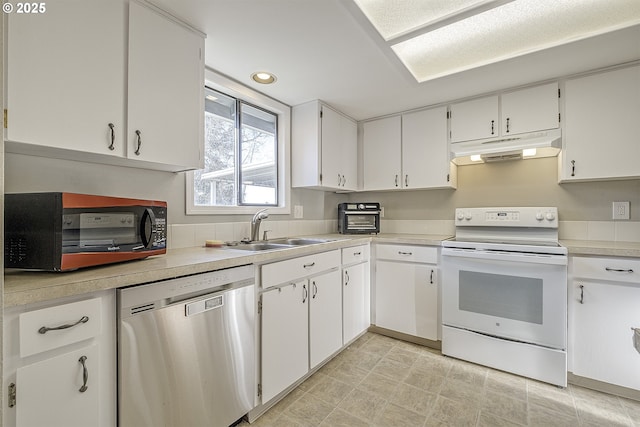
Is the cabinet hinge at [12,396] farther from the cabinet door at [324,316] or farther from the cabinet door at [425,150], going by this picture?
the cabinet door at [425,150]

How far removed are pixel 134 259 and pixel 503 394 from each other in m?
2.28

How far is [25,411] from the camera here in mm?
836

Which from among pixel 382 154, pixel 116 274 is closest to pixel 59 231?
pixel 116 274

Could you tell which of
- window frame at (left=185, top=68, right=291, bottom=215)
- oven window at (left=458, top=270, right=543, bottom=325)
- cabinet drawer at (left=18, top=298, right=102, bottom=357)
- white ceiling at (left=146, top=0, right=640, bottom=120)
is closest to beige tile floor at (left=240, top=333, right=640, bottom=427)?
oven window at (left=458, top=270, right=543, bottom=325)

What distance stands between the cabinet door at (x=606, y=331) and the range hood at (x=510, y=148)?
103 centimetres

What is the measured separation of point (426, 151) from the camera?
278cm

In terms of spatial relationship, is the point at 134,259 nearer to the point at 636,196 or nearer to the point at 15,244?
the point at 15,244

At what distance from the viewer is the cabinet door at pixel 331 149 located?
8.89 ft

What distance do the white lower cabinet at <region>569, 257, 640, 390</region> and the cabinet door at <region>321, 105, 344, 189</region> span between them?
192 centimetres

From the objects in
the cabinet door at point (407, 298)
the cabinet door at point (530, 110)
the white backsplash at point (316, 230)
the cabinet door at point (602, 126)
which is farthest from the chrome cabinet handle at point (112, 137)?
the cabinet door at point (602, 126)

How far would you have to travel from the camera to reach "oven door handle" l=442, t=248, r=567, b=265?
191 centimetres

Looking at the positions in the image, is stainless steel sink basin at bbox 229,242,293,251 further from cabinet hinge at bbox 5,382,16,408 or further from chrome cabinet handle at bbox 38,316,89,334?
cabinet hinge at bbox 5,382,16,408

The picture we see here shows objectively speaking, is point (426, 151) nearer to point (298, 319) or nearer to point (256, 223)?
point (256, 223)

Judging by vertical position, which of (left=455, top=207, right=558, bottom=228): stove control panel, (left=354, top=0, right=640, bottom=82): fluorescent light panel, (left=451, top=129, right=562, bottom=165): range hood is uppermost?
(left=354, top=0, right=640, bottom=82): fluorescent light panel
